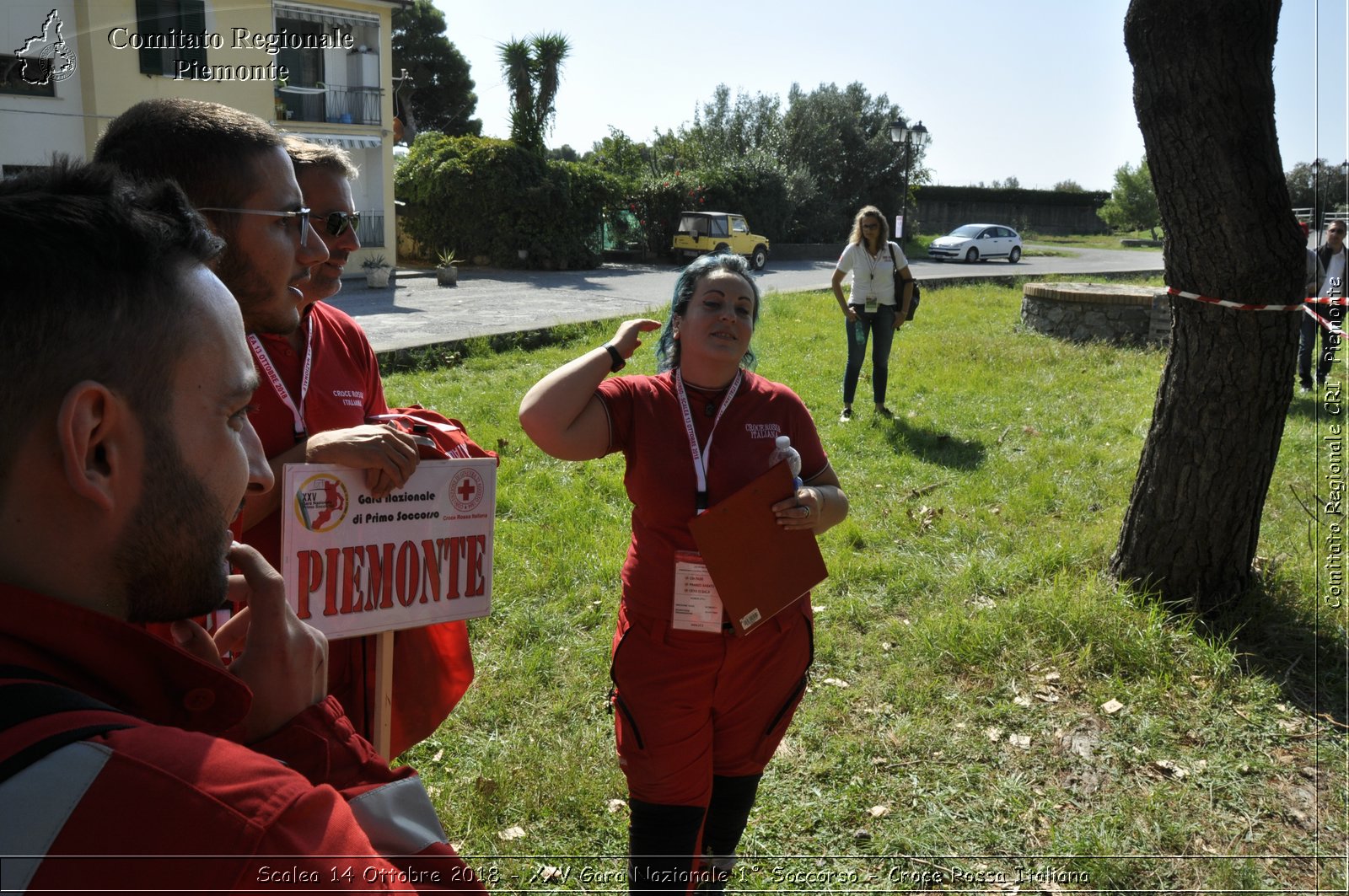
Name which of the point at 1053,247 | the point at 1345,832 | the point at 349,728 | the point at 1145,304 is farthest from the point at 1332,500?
the point at 1053,247

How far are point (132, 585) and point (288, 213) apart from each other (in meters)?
1.36

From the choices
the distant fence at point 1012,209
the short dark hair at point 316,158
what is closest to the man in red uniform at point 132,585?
the short dark hair at point 316,158

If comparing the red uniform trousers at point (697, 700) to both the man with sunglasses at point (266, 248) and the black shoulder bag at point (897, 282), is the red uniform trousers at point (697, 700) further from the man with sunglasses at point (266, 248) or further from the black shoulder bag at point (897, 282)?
the black shoulder bag at point (897, 282)

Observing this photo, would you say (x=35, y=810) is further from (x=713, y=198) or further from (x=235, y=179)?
(x=713, y=198)

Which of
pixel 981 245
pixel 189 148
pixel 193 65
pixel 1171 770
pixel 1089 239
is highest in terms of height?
pixel 193 65

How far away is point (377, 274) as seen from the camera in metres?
21.3

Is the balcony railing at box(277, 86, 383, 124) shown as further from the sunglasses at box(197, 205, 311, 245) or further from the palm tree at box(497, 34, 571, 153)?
the sunglasses at box(197, 205, 311, 245)

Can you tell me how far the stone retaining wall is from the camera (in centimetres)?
1296

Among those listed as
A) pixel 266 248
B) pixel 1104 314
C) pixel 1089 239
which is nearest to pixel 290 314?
pixel 266 248

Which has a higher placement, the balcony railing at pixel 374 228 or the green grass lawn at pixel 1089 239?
the green grass lawn at pixel 1089 239

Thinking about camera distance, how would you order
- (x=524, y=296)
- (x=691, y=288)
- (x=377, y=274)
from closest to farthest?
(x=691, y=288) → (x=524, y=296) → (x=377, y=274)

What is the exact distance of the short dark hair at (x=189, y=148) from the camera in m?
1.94

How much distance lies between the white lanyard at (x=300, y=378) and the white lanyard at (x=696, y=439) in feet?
3.62

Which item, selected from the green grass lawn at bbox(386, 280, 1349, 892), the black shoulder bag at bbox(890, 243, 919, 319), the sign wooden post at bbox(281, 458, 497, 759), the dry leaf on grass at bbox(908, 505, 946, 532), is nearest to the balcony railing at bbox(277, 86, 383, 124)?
the black shoulder bag at bbox(890, 243, 919, 319)
